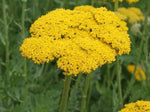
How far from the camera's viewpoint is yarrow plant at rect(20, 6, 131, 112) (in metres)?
2.06

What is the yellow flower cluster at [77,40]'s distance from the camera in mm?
2061

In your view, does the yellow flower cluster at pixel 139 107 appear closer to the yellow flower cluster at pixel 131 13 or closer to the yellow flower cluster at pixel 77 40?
the yellow flower cluster at pixel 77 40

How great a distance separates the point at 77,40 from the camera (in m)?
2.27

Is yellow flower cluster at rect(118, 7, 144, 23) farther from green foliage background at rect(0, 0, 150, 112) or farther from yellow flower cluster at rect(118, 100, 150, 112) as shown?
yellow flower cluster at rect(118, 100, 150, 112)

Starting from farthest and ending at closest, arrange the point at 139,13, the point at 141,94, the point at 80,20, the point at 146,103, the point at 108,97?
the point at 139,13
the point at 108,97
the point at 141,94
the point at 80,20
the point at 146,103

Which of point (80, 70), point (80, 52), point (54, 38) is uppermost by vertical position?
point (54, 38)

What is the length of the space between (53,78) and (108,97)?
0.94m

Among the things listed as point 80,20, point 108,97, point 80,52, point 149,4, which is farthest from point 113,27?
point 108,97

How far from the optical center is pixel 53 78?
407 centimetres

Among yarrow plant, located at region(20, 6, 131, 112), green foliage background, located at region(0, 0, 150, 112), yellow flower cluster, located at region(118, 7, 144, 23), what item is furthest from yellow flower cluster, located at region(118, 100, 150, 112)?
yellow flower cluster, located at region(118, 7, 144, 23)

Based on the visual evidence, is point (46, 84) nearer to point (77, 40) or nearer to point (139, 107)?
point (77, 40)

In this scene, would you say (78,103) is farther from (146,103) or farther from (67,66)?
(67,66)

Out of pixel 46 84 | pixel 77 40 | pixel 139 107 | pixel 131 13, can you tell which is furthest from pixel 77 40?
pixel 131 13

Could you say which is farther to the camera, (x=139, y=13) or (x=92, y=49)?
(x=139, y=13)
